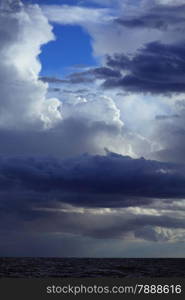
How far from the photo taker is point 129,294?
169 ft

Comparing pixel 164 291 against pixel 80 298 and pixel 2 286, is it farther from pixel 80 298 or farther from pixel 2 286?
pixel 2 286

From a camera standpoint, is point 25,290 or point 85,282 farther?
point 85,282

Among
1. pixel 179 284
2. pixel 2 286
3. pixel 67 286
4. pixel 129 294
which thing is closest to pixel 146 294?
pixel 129 294

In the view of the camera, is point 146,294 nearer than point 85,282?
Yes

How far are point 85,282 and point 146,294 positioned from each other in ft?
27.0

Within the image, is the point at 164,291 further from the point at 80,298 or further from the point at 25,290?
the point at 25,290

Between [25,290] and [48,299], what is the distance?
2551mm

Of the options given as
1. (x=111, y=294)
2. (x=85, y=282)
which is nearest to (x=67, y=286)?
(x=85, y=282)

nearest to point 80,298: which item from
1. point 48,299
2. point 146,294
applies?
point 48,299

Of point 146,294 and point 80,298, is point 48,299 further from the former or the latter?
point 146,294

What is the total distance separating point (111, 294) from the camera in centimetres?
5275

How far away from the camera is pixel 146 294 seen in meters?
52.1

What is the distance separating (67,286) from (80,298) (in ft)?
15.9

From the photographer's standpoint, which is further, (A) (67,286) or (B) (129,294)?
(A) (67,286)
